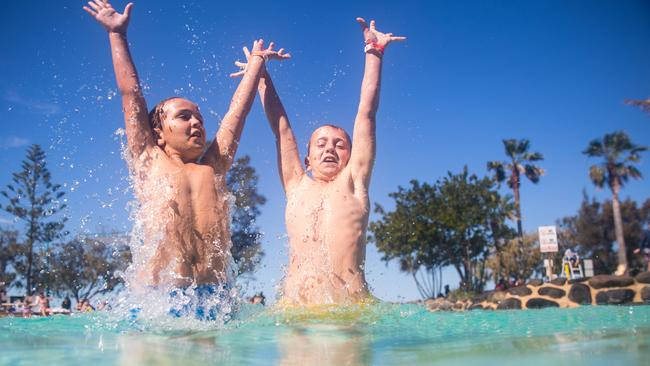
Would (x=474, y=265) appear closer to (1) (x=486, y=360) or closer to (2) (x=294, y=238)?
(2) (x=294, y=238)

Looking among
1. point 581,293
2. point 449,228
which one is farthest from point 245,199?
point 449,228

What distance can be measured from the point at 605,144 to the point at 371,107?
123 ft

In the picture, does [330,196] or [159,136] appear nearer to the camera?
[159,136]

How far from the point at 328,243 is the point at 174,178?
152 centimetres

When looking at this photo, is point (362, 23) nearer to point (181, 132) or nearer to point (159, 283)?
point (181, 132)

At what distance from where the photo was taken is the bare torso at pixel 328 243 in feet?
14.9

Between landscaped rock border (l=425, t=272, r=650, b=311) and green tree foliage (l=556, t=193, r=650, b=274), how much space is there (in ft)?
113

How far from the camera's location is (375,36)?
5.39m

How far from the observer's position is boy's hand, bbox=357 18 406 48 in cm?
535

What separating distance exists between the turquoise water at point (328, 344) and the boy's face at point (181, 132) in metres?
1.30

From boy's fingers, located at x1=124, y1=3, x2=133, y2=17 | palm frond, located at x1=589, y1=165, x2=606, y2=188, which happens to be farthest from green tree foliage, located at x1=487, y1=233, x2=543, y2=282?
boy's fingers, located at x1=124, y1=3, x2=133, y2=17

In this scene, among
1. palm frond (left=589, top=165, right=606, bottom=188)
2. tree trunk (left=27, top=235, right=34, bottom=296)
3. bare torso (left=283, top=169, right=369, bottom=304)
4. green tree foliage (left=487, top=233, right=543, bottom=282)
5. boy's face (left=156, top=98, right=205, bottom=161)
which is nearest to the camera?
boy's face (left=156, top=98, right=205, bottom=161)

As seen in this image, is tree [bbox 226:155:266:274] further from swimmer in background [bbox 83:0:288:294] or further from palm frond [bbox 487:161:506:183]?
palm frond [bbox 487:161:506:183]

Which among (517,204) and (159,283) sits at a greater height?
(517,204)
